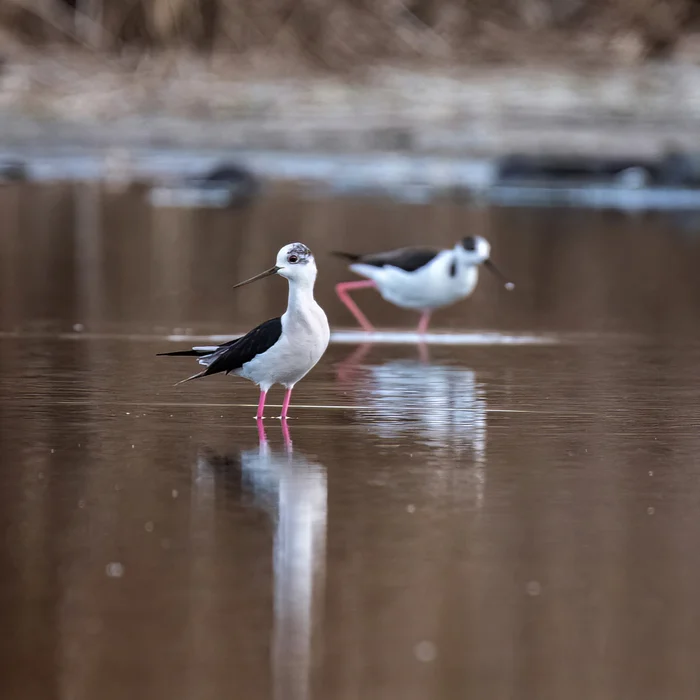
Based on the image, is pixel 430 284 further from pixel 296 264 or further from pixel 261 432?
pixel 261 432

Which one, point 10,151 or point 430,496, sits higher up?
point 10,151

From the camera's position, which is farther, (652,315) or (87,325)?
(652,315)

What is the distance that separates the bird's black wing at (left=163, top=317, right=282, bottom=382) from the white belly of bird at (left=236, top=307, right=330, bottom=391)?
0.03m

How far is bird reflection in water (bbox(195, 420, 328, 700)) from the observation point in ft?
15.9

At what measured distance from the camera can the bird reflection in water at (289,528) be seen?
4.86 metres

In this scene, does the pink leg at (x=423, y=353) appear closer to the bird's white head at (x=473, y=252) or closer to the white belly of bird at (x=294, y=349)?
the bird's white head at (x=473, y=252)

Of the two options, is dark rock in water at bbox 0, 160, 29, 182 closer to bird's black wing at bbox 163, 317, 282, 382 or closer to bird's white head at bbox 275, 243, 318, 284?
bird's black wing at bbox 163, 317, 282, 382

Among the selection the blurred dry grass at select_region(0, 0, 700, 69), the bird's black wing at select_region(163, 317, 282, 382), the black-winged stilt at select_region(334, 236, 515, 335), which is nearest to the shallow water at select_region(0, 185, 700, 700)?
the bird's black wing at select_region(163, 317, 282, 382)

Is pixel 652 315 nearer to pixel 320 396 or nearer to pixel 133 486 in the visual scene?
pixel 320 396

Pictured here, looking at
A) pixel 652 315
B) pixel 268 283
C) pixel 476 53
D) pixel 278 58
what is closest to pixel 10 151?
pixel 278 58

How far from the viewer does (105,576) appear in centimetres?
557

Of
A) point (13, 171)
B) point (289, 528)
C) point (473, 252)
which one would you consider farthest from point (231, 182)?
point (289, 528)

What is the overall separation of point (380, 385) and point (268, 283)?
19.5ft

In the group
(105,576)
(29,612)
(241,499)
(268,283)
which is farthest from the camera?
(268,283)
